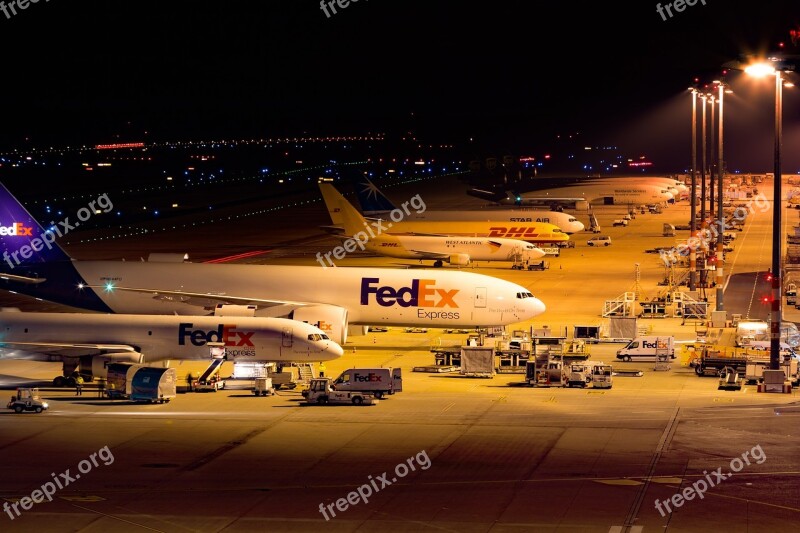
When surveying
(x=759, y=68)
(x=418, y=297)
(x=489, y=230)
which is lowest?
(x=418, y=297)

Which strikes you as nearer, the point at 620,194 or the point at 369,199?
the point at 369,199

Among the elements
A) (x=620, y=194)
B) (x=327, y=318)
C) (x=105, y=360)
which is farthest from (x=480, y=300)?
(x=620, y=194)

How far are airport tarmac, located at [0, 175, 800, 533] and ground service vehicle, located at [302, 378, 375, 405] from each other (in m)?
0.54

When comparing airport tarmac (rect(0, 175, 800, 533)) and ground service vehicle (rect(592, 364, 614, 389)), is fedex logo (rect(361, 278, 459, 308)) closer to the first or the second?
airport tarmac (rect(0, 175, 800, 533))

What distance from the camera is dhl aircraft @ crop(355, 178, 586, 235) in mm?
120312

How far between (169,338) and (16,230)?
1565 cm

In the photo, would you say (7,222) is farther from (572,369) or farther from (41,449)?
(572,369)

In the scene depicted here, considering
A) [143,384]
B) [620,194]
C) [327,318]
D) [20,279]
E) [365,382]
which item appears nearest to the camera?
[143,384]

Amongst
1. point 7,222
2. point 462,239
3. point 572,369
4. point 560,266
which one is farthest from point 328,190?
point 572,369

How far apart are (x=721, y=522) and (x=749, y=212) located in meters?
143

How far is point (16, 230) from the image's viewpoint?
62.4 metres

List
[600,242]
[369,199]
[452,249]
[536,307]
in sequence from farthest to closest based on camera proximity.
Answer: [600,242] < [369,199] < [452,249] < [536,307]

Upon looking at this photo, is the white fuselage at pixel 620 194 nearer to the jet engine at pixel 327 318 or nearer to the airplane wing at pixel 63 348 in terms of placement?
the jet engine at pixel 327 318

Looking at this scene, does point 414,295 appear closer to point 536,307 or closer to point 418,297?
point 418,297
